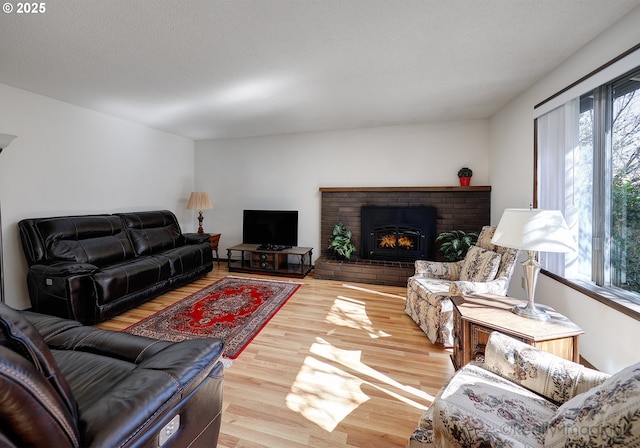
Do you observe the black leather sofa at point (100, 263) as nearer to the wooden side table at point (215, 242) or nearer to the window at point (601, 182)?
the wooden side table at point (215, 242)

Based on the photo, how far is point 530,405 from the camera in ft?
3.50

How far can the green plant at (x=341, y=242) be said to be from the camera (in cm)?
441

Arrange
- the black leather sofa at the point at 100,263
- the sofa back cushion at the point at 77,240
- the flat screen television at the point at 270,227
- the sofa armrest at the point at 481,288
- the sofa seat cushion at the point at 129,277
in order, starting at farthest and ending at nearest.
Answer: the flat screen television at the point at 270,227 → the sofa back cushion at the point at 77,240 → the sofa seat cushion at the point at 129,277 → the black leather sofa at the point at 100,263 → the sofa armrest at the point at 481,288

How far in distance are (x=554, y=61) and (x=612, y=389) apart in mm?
2830

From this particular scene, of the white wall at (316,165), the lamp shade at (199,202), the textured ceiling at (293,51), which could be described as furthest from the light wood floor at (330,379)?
the textured ceiling at (293,51)

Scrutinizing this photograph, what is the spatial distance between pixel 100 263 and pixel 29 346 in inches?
125

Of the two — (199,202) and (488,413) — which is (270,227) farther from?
(488,413)

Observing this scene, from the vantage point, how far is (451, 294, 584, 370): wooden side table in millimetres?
1522

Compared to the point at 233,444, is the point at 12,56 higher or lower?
higher

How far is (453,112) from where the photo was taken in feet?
12.4

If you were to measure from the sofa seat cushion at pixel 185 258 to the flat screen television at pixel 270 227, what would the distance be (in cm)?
84

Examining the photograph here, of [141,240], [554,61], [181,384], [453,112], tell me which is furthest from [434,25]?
[141,240]

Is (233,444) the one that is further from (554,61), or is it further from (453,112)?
(453,112)

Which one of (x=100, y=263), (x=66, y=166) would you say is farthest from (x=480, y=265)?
(x=66, y=166)
